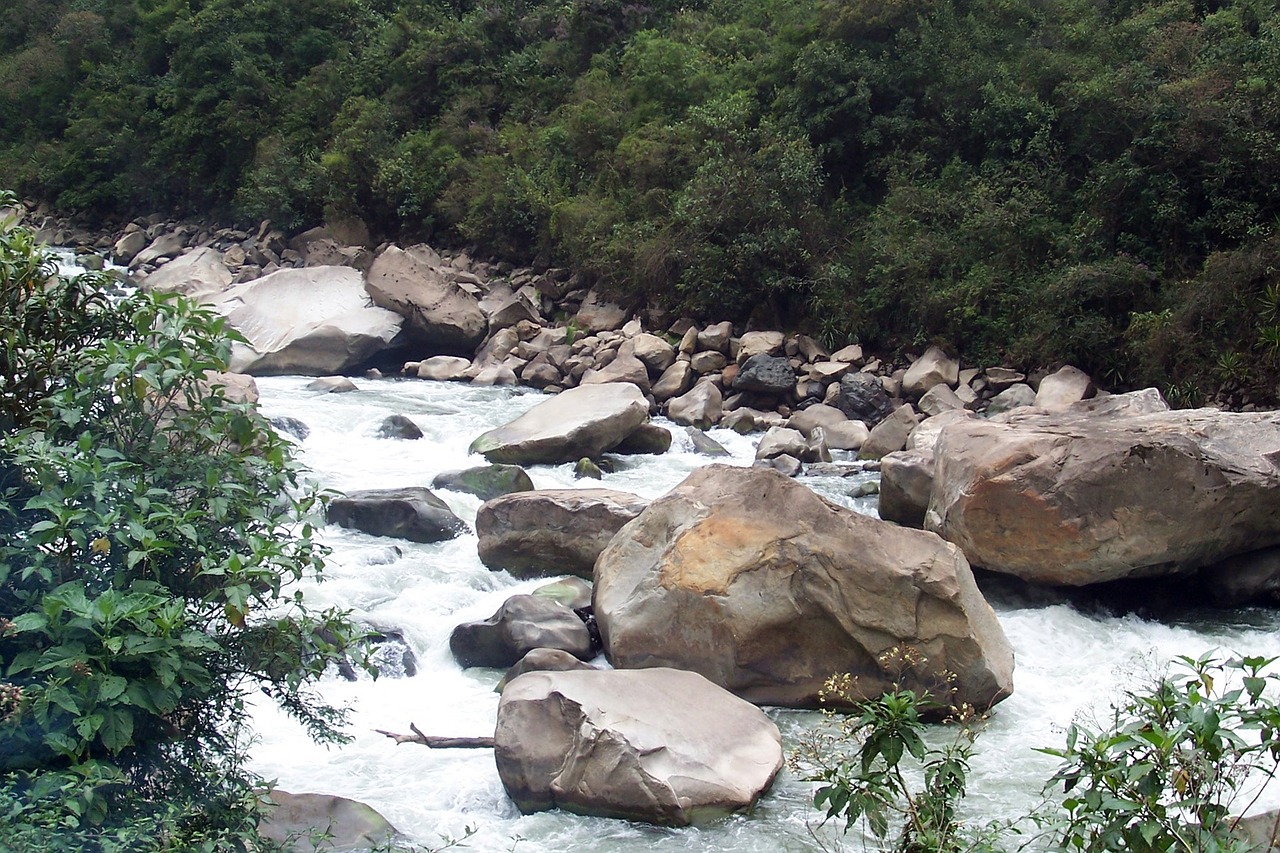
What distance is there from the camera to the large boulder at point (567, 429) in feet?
37.6

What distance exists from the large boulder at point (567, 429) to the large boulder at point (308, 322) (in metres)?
5.04

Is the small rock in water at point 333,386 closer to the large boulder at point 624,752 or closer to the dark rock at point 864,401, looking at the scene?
the dark rock at point 864,401

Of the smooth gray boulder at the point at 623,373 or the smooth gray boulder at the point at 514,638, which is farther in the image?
the smooth gray boulder at the point at 623,373

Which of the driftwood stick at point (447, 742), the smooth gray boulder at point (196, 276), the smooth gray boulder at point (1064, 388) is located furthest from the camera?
the smooth gray boulder at point (196, 276)

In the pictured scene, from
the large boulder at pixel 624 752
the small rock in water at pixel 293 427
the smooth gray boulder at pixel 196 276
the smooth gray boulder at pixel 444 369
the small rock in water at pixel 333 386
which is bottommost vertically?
the smooth gray boulder at pixel 444 369

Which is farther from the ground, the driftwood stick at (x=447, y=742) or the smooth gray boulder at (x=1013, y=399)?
the driftwood stick at (x=447, y=742)

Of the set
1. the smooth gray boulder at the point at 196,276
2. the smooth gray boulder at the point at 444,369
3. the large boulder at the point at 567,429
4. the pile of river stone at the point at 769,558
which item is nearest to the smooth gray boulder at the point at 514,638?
the pile of river stone at the point at 769,558

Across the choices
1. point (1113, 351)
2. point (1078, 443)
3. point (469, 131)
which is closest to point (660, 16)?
point (469, 131)

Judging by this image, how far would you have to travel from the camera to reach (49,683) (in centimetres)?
303

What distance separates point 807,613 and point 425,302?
11594mm

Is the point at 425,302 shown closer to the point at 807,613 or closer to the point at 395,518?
the point at 395,518

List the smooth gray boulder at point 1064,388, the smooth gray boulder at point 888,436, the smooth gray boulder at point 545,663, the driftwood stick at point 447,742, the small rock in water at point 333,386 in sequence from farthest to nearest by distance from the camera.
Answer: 1. the small rock in water at point 333,386
2. the smooth gray boulder at point 1064,388
3. the smooth gray boulder at point 888,436
4. the smooth gray boulder at point 545,663
5. the driftwood stick at point 447,742

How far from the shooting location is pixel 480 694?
670cm

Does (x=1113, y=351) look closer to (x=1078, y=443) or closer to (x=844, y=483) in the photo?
(x=844, y=483)
